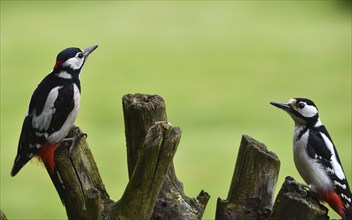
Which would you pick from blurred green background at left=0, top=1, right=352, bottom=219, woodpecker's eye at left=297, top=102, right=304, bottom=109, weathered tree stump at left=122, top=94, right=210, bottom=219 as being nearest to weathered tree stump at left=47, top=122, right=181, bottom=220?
weathered tree stump at left=122, top=94, right=210, bottom=219

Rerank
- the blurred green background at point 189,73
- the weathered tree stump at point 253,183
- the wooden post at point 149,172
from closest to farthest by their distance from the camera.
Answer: the wooden post at point 149,172 → the weathered tree stump at point 253,183 → the blurred green background at point 189,73

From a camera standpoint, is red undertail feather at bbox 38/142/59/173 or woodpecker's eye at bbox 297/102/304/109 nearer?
red undertail feather at bbox 38/142/59/173

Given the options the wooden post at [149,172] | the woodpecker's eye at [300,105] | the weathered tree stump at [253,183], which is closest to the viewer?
the wooden post at [149,172]

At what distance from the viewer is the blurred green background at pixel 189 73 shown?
6016 millimetres

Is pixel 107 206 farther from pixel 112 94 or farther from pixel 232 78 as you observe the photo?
pixel 232 78

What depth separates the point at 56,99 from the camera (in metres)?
2.73

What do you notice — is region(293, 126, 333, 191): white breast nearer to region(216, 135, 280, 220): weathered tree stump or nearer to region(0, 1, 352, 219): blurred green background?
region(216, 135, 280, 220): weathered tree stump

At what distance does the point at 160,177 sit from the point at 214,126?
4819 millimetres

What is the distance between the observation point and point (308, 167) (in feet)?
9.65

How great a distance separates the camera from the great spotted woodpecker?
2611 millimetres

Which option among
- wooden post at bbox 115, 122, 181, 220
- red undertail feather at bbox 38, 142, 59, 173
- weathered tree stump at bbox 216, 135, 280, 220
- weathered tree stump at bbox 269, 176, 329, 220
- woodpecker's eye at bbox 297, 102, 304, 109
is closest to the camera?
wooden post at bbox 115, 122, 181, 220

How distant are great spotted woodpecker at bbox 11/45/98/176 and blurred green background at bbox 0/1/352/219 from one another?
2.64 metres

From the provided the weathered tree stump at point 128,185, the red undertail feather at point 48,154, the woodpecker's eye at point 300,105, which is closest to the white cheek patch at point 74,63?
the red undertail feather at point 48,154

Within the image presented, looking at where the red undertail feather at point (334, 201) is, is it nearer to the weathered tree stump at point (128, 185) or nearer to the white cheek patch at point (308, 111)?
the white cheek patch at point (308, 111)
